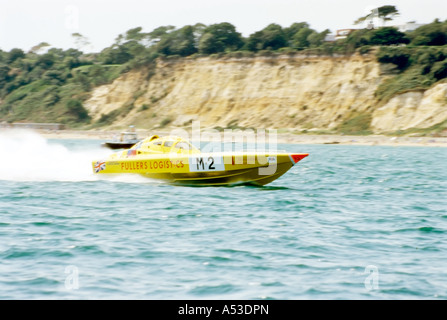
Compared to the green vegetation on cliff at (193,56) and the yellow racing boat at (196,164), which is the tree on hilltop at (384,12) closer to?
the green vegetation on cliff at (193,56)

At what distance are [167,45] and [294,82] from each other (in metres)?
23.3

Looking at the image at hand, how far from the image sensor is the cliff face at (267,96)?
198 feet

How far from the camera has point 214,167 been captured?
18.2m

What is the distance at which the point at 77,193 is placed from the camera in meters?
17.7

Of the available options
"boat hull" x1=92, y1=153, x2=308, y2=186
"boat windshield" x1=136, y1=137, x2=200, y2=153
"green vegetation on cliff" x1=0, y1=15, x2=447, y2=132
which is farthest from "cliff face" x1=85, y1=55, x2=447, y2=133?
"boat windshield" x1=136, y1=137, x2=200, y2=153

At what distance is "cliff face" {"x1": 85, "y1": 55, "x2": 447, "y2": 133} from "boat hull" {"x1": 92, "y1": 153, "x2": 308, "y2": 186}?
4182cm

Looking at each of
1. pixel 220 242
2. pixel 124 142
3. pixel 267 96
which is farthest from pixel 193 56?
pixel 220 242

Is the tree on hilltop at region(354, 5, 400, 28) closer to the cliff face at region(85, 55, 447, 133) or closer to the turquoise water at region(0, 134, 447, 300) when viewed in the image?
the cliff face at region(85, 55, 447, 133)

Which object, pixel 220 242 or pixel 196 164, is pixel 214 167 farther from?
pixel 220 242

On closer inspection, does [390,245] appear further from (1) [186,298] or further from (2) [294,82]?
(2) [294,82]

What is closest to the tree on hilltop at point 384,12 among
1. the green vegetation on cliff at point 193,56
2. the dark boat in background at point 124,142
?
the green vegetation on cliff at point 193,56

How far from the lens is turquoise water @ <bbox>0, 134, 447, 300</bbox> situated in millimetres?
8297
